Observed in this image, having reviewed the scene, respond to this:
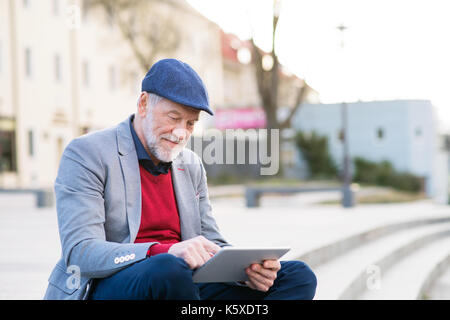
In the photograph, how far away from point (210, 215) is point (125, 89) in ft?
108

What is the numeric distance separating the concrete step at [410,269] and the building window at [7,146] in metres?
19.1

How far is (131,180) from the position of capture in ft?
8.20

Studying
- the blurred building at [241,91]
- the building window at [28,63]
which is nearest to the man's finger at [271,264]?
the building window at [28,63]

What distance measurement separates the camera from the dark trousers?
2.14m

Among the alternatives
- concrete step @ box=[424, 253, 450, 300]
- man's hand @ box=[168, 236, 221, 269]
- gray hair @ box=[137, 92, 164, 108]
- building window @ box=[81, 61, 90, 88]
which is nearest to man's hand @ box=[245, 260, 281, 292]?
man's hand @ box=[168, 236, 221, 269]

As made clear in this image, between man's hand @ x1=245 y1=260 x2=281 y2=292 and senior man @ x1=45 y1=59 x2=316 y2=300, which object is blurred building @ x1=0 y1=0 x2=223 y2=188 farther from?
man's hand @ x1=245 y1=260 x2=281 y2=292

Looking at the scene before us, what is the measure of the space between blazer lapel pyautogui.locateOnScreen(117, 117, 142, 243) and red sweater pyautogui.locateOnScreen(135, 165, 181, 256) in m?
0.08

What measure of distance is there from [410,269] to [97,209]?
18.3 ft

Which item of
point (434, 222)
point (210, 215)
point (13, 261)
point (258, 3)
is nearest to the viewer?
point (210, 215)

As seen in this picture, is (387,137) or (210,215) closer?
(210,215)
